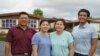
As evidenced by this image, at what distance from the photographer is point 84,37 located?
6629 millimetres


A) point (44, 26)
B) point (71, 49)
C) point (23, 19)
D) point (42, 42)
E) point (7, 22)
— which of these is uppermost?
point (23, 19)

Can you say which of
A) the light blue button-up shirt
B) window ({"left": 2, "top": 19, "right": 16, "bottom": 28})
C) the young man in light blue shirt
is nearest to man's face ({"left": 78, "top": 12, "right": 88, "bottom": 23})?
the young man in light blue shirt

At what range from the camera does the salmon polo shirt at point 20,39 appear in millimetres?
6855

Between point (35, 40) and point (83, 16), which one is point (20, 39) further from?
point (83, 16)

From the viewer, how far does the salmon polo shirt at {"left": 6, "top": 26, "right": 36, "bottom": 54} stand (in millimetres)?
6855

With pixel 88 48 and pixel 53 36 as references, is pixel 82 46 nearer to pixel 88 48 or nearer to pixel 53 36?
pixel 88 48

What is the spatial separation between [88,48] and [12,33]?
152 cm

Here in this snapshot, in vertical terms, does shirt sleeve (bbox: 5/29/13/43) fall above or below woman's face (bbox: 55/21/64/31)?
below

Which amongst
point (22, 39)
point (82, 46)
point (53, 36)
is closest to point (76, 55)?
point (82, 46)

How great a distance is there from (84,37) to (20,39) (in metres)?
1.25

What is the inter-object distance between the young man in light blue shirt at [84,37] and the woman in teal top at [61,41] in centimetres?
25

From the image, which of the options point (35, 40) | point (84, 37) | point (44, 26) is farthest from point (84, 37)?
point (35, 40)

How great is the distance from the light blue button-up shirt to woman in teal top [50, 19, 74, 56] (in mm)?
237

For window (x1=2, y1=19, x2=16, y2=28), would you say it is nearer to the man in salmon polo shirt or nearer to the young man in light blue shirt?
the man in salmon polo shirt
